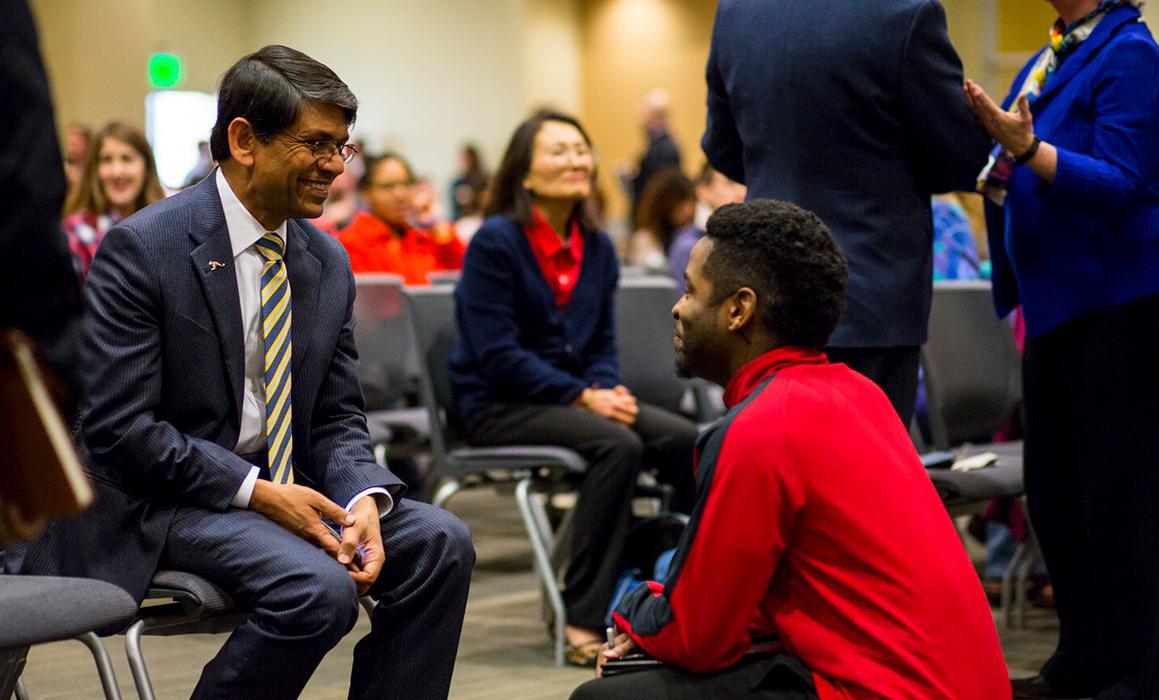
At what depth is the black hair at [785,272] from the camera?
1.99m

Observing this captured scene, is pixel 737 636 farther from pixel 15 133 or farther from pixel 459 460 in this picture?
pixel 459 460

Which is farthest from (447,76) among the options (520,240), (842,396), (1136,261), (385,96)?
(842,396)

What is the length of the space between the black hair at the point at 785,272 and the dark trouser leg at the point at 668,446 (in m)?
1.94

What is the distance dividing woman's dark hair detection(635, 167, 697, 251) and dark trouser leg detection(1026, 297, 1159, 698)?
4080 mm

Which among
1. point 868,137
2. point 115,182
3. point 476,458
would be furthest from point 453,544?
point 115,182

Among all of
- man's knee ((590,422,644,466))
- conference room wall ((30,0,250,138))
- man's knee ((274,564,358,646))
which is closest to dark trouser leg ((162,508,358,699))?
man's knee ((274,564,358,646))

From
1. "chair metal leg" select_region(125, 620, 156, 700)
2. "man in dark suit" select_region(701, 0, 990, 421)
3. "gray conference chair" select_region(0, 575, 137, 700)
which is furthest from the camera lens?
"man in dark suit" select_region(701, 0, 990, 421)

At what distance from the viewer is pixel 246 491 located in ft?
7.39

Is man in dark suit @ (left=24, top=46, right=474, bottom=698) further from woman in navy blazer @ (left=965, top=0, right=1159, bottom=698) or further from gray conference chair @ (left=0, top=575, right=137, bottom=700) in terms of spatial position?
woman in navy blazer @ (left=965, top=0, right=1159, bottom=698)

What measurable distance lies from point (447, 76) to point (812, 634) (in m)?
12.4

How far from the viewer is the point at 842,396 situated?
1.91 meters

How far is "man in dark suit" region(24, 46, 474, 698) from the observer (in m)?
2.18

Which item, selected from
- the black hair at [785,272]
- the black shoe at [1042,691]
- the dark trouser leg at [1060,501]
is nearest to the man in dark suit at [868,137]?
the dark trouser leg at [1060,501]

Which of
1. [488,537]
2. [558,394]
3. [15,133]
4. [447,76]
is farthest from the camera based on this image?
[447,76]
